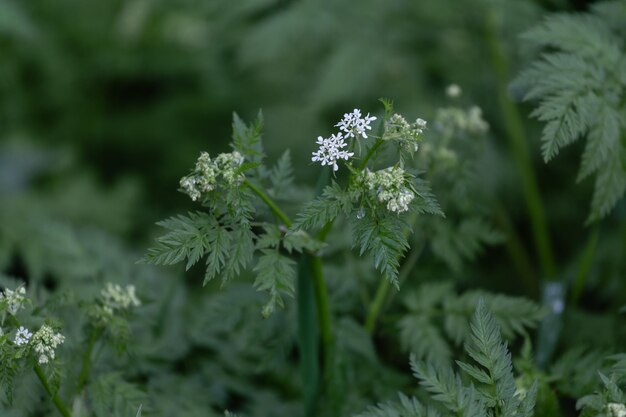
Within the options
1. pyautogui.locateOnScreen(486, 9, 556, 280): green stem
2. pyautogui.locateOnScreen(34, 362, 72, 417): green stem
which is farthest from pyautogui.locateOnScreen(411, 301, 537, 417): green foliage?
pyautogui.locateOnScreen(486, 9, 556, 280): green stem

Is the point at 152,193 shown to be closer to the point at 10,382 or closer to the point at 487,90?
the point at 487,90

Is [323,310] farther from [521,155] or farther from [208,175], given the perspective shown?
[521,155]

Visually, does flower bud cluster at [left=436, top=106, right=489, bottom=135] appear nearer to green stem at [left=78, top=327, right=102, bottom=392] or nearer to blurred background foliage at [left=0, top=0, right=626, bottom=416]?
blurred background foliage at [left=0, top=0, right=626, bottom=416]

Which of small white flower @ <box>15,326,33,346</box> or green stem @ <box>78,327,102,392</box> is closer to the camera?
small white flower @ <box>15,326,33,346</box>

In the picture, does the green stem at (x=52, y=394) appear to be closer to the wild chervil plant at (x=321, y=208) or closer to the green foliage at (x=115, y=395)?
the green foliage at (x=115, y=395)

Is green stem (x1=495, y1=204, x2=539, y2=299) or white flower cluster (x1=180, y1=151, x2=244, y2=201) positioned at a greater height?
green stem (x1=495, y1=204, x2=539, y2=299)

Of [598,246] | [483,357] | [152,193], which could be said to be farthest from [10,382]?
[152,193]
